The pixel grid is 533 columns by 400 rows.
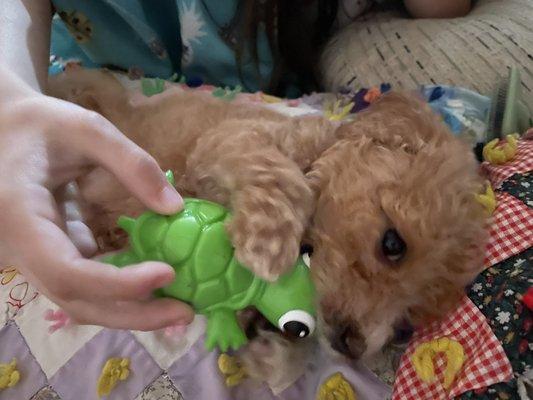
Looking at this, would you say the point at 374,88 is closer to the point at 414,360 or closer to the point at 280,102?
the point at 280,102

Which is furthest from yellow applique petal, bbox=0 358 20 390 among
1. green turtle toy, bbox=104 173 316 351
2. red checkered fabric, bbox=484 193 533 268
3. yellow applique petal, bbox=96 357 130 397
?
red checkered fabric, bbox=484 193 533 268

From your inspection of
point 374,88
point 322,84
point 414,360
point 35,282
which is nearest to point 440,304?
point 414,360

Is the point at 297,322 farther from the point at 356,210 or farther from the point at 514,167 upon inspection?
the point at 514,167

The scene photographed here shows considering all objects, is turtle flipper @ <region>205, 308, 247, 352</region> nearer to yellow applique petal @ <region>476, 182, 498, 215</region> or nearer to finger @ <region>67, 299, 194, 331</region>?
finger @ <region>67, 299, 194, 331</region>

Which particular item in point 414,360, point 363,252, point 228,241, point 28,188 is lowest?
point 414,360

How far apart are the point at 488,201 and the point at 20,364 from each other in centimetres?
99

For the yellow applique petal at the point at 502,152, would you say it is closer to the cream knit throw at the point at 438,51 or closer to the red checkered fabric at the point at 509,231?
the red checkered fabric at the point at 509,231

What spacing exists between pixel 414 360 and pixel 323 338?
0.17 meters

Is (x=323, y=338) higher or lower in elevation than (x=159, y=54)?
lower

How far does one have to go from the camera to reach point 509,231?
1.05 m

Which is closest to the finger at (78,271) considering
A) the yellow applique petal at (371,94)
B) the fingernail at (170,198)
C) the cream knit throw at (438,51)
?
the fingernail at (170,198)

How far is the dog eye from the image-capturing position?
→ 1.06 m

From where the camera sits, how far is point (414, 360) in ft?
3.31

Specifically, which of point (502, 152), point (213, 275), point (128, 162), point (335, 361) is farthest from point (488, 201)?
point (128, 162)
